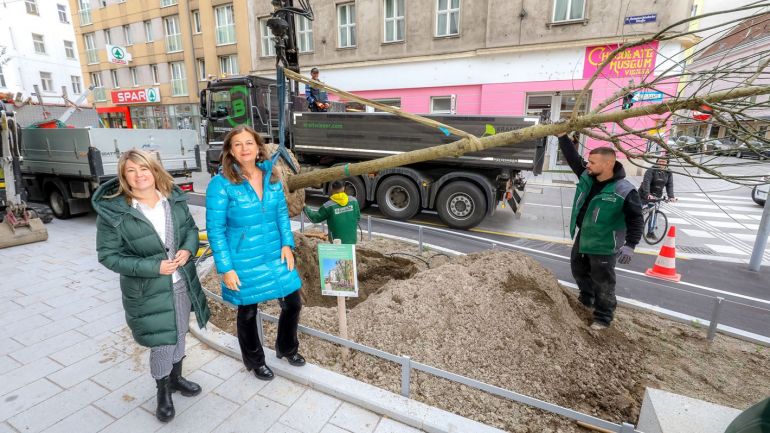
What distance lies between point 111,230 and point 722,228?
36.2ft

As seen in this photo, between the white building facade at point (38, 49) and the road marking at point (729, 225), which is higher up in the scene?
the white building facade at point (38, 49)

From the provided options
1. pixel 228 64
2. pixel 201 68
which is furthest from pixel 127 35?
pixel 228 64

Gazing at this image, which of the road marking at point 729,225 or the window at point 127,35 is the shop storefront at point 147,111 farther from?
the road marking at point 729,225

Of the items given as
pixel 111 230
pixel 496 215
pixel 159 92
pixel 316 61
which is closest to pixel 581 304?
pixel 111 230

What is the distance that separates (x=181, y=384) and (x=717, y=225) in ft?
35.8

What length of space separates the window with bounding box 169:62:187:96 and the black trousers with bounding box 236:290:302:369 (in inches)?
1023

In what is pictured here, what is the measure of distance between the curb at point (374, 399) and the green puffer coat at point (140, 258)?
0.90m

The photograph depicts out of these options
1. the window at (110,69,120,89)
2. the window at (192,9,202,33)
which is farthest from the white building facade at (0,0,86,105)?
the window at (192,9,202,33)

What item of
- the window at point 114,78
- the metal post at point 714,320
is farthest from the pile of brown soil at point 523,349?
the window at point 114,78

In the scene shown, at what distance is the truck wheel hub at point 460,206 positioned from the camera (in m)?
7.75

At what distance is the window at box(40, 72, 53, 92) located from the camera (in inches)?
1184

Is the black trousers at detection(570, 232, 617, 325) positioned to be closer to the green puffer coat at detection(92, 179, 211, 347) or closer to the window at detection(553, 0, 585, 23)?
the green puffer coat at detection(92, 179, 211, 347)

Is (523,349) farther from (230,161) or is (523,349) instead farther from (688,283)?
(688,283)

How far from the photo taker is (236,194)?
2.43 m
